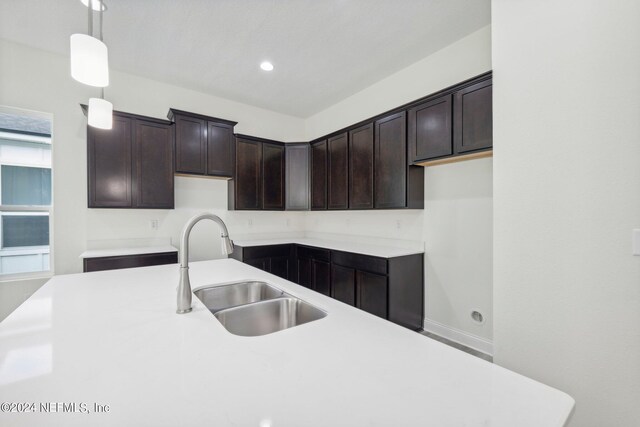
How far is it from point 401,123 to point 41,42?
A: 3.90m

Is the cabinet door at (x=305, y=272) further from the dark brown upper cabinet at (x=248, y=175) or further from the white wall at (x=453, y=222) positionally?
the white wall at (x=453, y=222)

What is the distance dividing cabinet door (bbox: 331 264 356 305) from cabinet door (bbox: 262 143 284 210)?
4.88 feet

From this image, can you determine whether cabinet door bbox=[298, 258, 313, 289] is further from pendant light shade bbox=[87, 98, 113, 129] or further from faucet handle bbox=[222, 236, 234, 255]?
pendant light shade bbox=[87, 98, 113, 129]

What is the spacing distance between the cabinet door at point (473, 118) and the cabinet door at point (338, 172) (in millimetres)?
1534

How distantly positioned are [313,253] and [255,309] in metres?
2.40

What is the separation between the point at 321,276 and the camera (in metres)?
3.60

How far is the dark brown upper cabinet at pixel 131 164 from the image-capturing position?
299 cm

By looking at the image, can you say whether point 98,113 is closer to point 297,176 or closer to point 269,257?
point 269,257

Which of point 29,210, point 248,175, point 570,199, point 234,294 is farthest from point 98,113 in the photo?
point 570,199

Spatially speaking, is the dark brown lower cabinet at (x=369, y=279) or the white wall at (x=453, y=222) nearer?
the white wall at (x=453, y=222)

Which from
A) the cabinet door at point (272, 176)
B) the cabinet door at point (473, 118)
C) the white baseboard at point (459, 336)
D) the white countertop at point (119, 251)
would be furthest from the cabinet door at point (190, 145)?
the white baseboard at point (459, 336)

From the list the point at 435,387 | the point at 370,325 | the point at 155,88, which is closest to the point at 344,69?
the point at 155,88

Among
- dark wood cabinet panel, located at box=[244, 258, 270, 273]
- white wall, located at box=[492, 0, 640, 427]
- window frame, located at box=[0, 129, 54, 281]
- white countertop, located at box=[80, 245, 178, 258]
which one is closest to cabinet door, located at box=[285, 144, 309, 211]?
dark wood cabinet panel, located at box=[244, 258, 270, 273]

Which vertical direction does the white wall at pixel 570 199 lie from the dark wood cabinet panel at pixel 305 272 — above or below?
above
